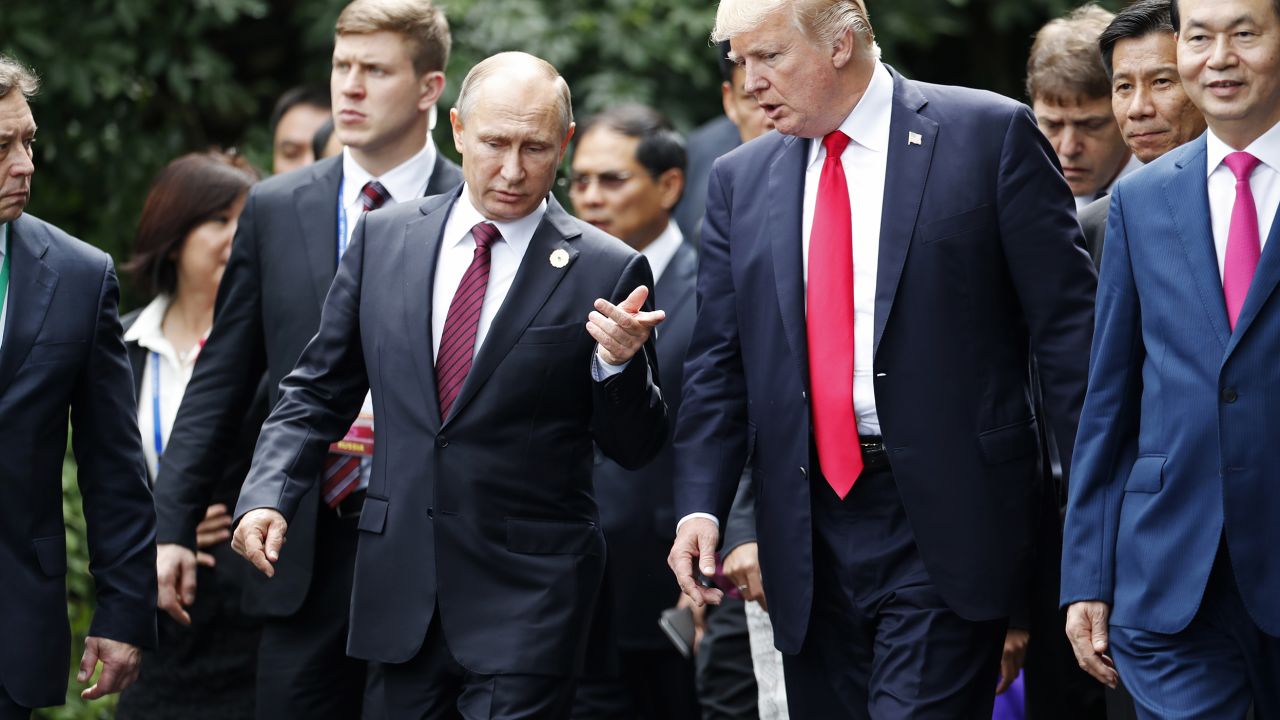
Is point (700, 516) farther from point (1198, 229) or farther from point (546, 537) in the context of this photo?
point (1198, 229)

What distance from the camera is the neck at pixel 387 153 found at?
5832 mm

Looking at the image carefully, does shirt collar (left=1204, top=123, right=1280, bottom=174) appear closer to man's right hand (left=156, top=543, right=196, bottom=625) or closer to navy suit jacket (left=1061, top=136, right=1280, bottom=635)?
navy suit jacket (left=1061, top=136, right=1280, bottom=635)

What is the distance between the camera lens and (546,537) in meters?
4.77

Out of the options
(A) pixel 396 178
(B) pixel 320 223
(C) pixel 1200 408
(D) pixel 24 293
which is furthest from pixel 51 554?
(C) pixel 1200 408

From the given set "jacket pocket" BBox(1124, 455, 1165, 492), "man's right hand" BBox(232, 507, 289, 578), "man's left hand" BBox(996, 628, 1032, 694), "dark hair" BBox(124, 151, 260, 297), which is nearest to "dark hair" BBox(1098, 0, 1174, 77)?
"jacket pocket" BBox(1124, 455, 1165, 492)

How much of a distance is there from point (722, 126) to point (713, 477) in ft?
12.5

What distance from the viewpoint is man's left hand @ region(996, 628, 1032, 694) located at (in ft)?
15.9

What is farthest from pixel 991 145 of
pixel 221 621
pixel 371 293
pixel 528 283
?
pixel 221 621

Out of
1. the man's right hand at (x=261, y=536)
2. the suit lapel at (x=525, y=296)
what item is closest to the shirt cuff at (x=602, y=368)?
the suit lapel at (x=525, y=296)

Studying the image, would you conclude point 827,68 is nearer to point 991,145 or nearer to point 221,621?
point 991,145

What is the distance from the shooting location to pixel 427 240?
4945 mm

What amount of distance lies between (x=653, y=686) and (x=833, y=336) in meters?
2.15

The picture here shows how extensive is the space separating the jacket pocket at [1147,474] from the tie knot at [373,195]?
242 centimetres

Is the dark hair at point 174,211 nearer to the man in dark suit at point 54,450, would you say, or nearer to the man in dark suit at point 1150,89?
the man in dark suit at point 54,450
